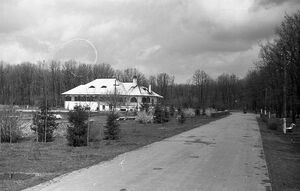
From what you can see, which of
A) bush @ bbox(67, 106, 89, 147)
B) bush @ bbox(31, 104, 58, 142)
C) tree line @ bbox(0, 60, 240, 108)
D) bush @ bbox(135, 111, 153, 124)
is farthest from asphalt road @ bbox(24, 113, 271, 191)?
tree line @ bbox(0, 60, 240, 108)

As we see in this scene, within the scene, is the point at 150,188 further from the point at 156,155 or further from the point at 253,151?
the point at 253,151

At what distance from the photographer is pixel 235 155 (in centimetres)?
1653

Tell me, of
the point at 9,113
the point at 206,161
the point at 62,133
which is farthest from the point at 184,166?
the point at 62,133

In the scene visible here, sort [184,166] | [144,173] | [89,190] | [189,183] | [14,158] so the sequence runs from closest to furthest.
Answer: [89,190]
[189,183]
[144,173]
[184,166]
[14,158]

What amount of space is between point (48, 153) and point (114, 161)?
3.23m

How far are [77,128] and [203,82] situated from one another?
4311 inches

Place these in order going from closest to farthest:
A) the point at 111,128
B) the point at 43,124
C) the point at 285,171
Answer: the point at 285,171, the point at 43,124, the point at 111,128

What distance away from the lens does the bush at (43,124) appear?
2111cm

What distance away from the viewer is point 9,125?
66.7 feet

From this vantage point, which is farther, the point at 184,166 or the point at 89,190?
the point at 184,166

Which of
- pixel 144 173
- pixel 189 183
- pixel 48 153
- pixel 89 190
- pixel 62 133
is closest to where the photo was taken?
pixel 89 190

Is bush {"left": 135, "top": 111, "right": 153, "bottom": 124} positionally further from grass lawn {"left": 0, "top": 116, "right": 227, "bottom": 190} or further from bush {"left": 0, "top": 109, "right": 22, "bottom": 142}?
grass lawn {"left": 0, "top": 116, "right": 227, "bottom": 190}

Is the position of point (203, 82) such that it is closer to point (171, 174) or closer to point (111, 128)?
point (111, 128)

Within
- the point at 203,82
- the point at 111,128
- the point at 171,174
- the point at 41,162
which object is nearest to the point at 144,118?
the point at 111,128
